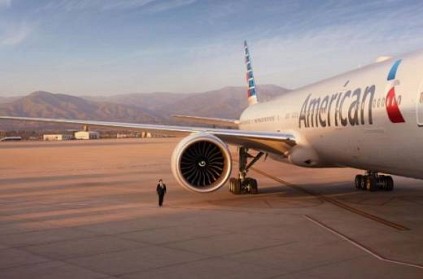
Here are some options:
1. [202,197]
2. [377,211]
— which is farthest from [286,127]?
[377,211]

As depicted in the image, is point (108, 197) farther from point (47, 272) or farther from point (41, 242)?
point (47, 272)

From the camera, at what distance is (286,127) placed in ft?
62.7

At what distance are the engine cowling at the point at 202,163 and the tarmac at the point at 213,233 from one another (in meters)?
0.76

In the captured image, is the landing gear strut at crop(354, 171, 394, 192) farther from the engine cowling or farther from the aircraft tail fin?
the aircraft tail fin

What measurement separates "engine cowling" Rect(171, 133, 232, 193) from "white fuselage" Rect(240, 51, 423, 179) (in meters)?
2.75

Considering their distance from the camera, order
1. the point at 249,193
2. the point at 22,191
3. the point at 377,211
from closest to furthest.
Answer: the point at 377,211, the point at 249,193, the point at 22,191

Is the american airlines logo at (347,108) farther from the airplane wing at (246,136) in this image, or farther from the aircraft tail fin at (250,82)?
the aircraft tail fin at (250,82)

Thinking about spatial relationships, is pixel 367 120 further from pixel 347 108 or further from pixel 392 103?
pixel 347 108

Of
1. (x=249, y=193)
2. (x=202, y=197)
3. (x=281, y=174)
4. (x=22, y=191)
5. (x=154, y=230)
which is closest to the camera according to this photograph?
(x=154, y=230)

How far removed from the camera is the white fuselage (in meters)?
10.8

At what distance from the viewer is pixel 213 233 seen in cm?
1141

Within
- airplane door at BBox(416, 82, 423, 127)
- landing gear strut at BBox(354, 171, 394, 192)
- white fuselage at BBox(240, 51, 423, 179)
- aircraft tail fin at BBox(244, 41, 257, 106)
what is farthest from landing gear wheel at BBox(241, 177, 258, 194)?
aircraft tail fin at BBox(244, 41, 257, 106)

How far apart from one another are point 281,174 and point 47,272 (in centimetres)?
2017

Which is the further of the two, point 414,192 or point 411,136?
point 414,192
